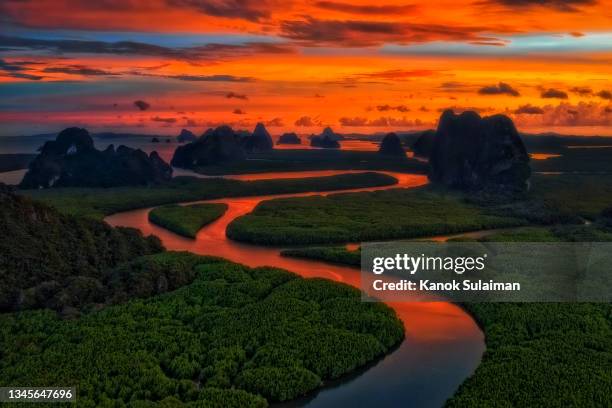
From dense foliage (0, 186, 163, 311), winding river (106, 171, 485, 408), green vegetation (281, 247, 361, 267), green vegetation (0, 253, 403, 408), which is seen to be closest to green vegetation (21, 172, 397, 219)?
dense foliage (0, 186, 163, 311)

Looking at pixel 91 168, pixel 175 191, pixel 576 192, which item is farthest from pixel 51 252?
pixel 576 192

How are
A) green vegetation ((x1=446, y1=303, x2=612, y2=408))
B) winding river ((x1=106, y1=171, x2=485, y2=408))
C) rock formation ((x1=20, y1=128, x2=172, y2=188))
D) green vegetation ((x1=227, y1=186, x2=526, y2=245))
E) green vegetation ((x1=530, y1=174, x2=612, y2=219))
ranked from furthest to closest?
rock formation ((x1=20, y1=128, x2=172, y2=188)), green vegetation ((x1=530, y1=174, x2=612, y2=219)), green vegetation ((x1=227, y1=186, x2=526, y2=245)), winding river ((x1=106, y1=171, x2=485, y2=408)), green vegetation ((x1=446, y1=303, x2=612, y2=408))

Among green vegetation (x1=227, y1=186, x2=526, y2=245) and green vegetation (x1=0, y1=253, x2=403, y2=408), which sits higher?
green vegetation (x1=0, y1=253, x2=403, y2=408)

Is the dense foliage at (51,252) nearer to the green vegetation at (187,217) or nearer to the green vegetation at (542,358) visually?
the green vegetation at (187,217)

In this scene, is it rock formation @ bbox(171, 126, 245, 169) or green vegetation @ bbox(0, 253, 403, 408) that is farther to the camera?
rock formation @ bbox(171, 126, 245, 169)

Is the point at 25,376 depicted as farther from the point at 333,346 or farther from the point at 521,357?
the point at 521,357

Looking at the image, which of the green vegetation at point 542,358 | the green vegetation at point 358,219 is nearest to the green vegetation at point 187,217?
the green vegetation at point 358,219

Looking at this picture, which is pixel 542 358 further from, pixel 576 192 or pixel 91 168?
pixel 91 168

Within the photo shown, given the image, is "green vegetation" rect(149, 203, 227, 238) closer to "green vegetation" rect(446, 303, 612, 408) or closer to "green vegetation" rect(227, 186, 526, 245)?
"green vegetation" rect(227, 186, 526, 245)
